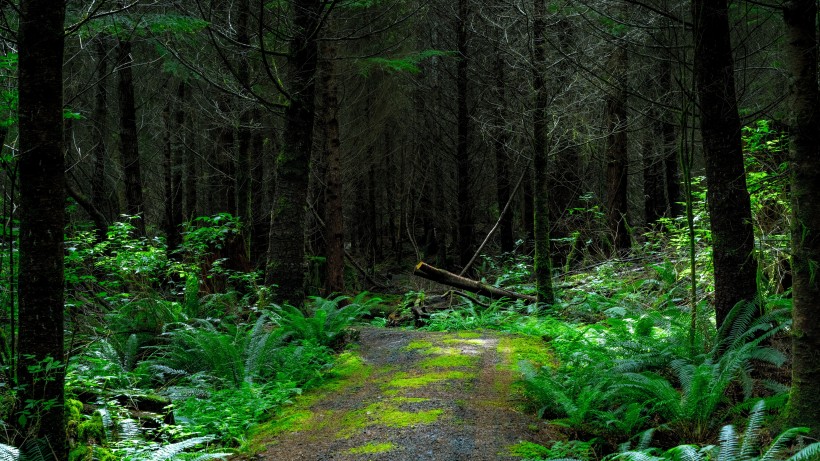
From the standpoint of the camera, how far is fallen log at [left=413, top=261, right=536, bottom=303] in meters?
10.6

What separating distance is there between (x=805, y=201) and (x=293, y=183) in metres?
5.94

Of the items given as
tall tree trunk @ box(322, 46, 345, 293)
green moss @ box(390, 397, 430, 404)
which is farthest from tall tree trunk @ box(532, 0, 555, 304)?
green moss @ box(390, 397, 430, 404)

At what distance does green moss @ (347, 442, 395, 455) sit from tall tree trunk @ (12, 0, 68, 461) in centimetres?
182

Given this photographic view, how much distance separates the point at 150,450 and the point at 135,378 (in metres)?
1.82

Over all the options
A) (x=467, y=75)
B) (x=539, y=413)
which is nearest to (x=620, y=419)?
(x=539, y=413)

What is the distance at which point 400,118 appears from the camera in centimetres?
2250

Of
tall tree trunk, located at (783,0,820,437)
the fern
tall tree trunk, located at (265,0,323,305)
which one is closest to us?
tall tree trunk, located at (783,0,820,437)

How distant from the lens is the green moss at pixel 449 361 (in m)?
6.11

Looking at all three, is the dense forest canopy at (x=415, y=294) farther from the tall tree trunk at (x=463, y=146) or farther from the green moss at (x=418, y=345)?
the tall tree trunk at (x=463, y=146)

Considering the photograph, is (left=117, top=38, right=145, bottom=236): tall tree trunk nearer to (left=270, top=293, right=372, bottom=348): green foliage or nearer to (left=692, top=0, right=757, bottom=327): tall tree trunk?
(left=270, top=293, right=372, bottom=348): green foliage

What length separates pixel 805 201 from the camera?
3328mm

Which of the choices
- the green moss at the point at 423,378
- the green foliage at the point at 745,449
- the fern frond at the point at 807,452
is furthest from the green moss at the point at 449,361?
the fern frond at the point at 807,452

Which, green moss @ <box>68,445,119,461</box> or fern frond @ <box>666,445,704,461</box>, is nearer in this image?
fern frond @ <box>666,445,704,461</box>

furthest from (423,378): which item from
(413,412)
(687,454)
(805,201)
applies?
(805,201)
